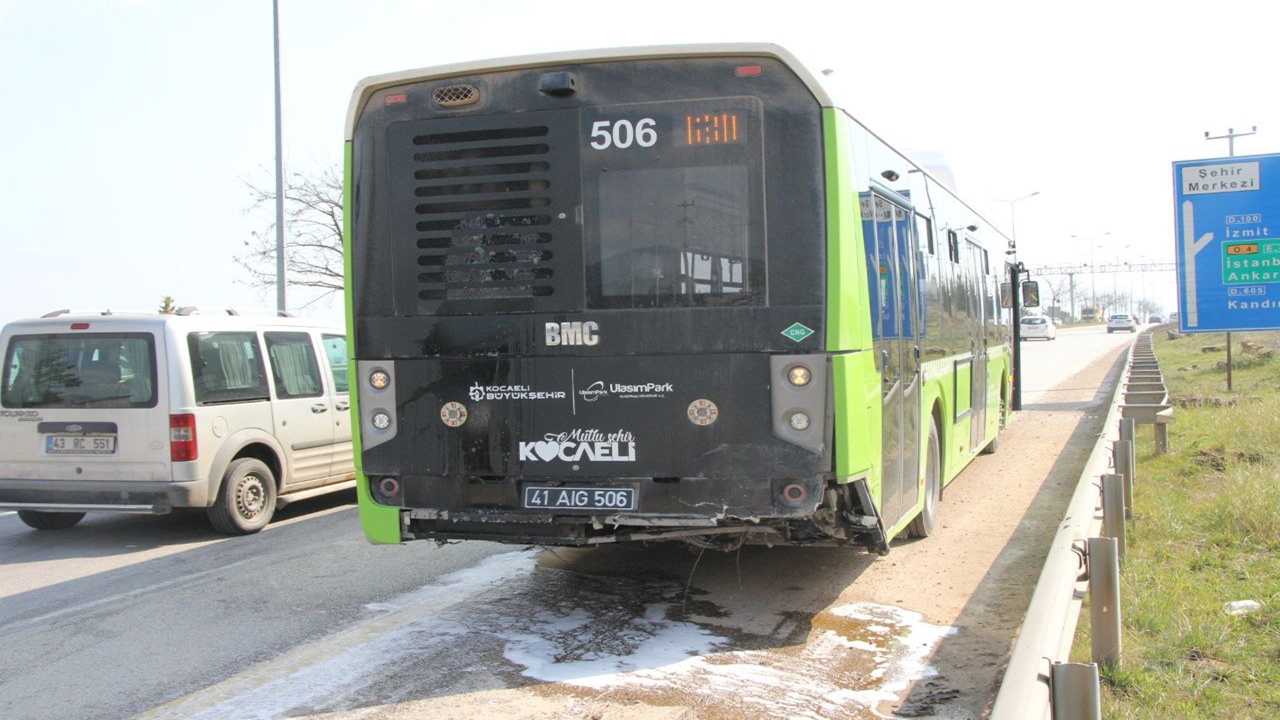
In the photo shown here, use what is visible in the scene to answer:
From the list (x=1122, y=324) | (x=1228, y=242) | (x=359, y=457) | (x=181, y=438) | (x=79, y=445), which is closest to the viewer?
(x=359, y=457)

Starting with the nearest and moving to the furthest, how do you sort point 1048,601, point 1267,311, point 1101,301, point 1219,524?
point 1048,601
point 1219,524
point 1267,311
point 1101,301

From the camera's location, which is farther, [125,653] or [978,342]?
[978,342]

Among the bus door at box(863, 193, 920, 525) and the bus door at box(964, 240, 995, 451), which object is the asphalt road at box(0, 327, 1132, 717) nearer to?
the bus door at box(863, 193, 920, 525)

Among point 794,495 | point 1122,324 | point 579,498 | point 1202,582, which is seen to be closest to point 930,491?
point 1202,582

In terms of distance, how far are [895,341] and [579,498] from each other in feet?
7.51

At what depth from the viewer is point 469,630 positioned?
230 inches

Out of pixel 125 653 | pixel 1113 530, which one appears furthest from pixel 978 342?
pixel 125 653

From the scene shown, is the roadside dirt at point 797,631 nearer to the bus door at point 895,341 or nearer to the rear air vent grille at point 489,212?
the bus door at point 895,341

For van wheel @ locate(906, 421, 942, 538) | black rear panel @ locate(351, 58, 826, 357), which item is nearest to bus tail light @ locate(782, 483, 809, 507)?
black rear panel @ locate(351, 58, 826, 357)

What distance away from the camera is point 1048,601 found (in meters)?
3.71

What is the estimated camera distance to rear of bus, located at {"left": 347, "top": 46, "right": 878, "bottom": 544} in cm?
540

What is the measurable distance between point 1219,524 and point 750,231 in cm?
462

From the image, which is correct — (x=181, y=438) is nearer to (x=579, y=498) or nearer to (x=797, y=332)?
(x=579, y=498)

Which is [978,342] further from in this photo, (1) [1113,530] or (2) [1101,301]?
(2) [1101,301]
